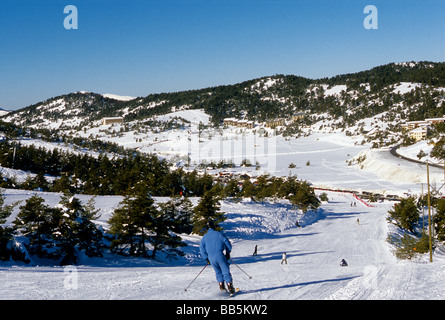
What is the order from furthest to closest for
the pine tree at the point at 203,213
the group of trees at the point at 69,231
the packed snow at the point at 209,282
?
the pine tree at the point at 203,213
the group of trees at the point at 69,231
the packed snow at the point at 209,282

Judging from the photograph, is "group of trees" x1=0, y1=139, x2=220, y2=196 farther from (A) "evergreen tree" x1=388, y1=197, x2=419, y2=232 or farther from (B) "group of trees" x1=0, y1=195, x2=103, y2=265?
(A) "evergreen tree" x1=388, y1=197, x2=419, y2=232

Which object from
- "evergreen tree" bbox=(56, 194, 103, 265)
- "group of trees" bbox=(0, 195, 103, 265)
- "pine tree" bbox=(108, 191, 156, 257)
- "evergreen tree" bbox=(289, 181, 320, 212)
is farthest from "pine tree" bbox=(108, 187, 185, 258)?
"evergreen tree" bbox=(289, 181, 320, 212)

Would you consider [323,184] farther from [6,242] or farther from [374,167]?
[6,242]

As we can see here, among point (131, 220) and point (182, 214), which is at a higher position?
point (131, 220)

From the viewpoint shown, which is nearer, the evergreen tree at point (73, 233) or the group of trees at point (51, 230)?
the group of trees at point (51, 230)

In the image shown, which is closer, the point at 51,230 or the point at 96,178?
the point at 51,230

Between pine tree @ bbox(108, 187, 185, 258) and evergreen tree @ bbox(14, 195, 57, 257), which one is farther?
pine tree @ bbox(108, 187, 185, 258)

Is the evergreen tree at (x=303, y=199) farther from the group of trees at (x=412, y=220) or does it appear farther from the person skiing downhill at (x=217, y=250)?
the person skiing downhill at (x=217, y=250)

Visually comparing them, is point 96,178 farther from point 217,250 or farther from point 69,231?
point 217,250

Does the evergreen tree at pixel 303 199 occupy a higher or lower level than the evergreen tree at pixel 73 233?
lower

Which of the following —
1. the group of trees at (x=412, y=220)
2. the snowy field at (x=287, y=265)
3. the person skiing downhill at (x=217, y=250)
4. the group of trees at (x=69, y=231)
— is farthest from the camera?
the group of trees at (x=412, y=220)

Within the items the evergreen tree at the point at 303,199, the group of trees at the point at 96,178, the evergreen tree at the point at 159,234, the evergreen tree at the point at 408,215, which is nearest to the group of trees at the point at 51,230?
the evergreen tree at the point at 159,234

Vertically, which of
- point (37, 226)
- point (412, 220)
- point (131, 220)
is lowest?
point (412, 220)

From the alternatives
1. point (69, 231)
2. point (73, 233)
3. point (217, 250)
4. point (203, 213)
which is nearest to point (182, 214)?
point (203, 213)
